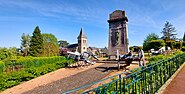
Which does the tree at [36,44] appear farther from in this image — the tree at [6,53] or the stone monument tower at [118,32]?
the stone monument tower at [118,32]

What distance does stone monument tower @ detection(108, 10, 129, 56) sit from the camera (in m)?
23.2

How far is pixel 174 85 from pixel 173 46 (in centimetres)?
4049

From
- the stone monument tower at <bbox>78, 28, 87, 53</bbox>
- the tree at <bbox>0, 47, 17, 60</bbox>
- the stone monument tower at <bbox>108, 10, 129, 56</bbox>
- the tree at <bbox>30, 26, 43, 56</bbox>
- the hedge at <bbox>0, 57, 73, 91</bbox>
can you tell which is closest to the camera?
the hedge at <bbox>0, 57, 73, 91</bbox>

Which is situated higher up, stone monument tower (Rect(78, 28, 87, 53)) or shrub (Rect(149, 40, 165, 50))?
stone monument tower (Rect(78, 28, 87, 53))

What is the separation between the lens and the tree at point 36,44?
43.4 metres

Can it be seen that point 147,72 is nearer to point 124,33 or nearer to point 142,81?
point 142,81

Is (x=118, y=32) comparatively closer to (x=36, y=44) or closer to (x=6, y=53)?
(x=6, y=53)

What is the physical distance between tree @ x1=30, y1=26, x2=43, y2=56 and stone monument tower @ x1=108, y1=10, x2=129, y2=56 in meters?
26.0

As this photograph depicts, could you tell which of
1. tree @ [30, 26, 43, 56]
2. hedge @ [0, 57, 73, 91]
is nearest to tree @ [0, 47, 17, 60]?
tree @ [30, 26, 43, 56]

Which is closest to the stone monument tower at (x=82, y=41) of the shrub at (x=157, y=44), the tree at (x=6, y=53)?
the tree at (x=6, y=53)

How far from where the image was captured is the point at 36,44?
44.0m

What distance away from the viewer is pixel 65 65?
20484 mm

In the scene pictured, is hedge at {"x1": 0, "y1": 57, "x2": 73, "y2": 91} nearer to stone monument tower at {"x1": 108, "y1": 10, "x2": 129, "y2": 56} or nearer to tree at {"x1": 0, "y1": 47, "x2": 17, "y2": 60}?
stone monument tower at {"x1": 108, "y1": 10, "x2": 129, "y2": 56}

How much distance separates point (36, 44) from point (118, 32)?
27908 millimetres
